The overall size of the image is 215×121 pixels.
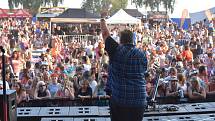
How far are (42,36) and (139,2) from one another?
194 feet

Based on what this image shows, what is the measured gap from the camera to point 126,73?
4.70 metres

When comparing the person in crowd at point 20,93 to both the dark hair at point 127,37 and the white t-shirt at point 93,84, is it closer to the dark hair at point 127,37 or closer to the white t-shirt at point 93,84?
the white t-shirt at point 93,84

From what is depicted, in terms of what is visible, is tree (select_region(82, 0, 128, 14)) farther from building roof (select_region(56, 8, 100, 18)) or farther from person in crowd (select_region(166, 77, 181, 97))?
person in crowd (select_region(166, 77, 181, 97))

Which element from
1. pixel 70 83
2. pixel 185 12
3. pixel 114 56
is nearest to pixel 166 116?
pixel 114 56

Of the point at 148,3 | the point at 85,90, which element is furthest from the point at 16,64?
the point at 148,3

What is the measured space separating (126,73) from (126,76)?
0.10 feet

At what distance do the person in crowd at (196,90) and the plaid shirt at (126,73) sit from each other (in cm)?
356

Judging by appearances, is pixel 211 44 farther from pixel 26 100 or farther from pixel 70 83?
pixel 26 100

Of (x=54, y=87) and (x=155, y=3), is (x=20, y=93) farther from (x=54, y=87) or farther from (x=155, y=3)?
(x=155, y=3)

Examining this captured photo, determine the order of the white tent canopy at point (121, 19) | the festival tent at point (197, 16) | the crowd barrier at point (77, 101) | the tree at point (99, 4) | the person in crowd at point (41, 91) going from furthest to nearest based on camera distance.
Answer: the tree at point (99, 4), the festival tent at point (197, 16), the white tent canopy at point (121, 19), the person in crowd at point (41, 91), the crowd barrier at point (77, 101)

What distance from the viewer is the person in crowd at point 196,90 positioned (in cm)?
819

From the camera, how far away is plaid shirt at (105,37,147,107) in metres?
4.66

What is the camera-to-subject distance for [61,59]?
15.4 meters

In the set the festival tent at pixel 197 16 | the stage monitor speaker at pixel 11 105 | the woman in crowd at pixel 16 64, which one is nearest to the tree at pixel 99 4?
the festival tent at pixel 197 16
